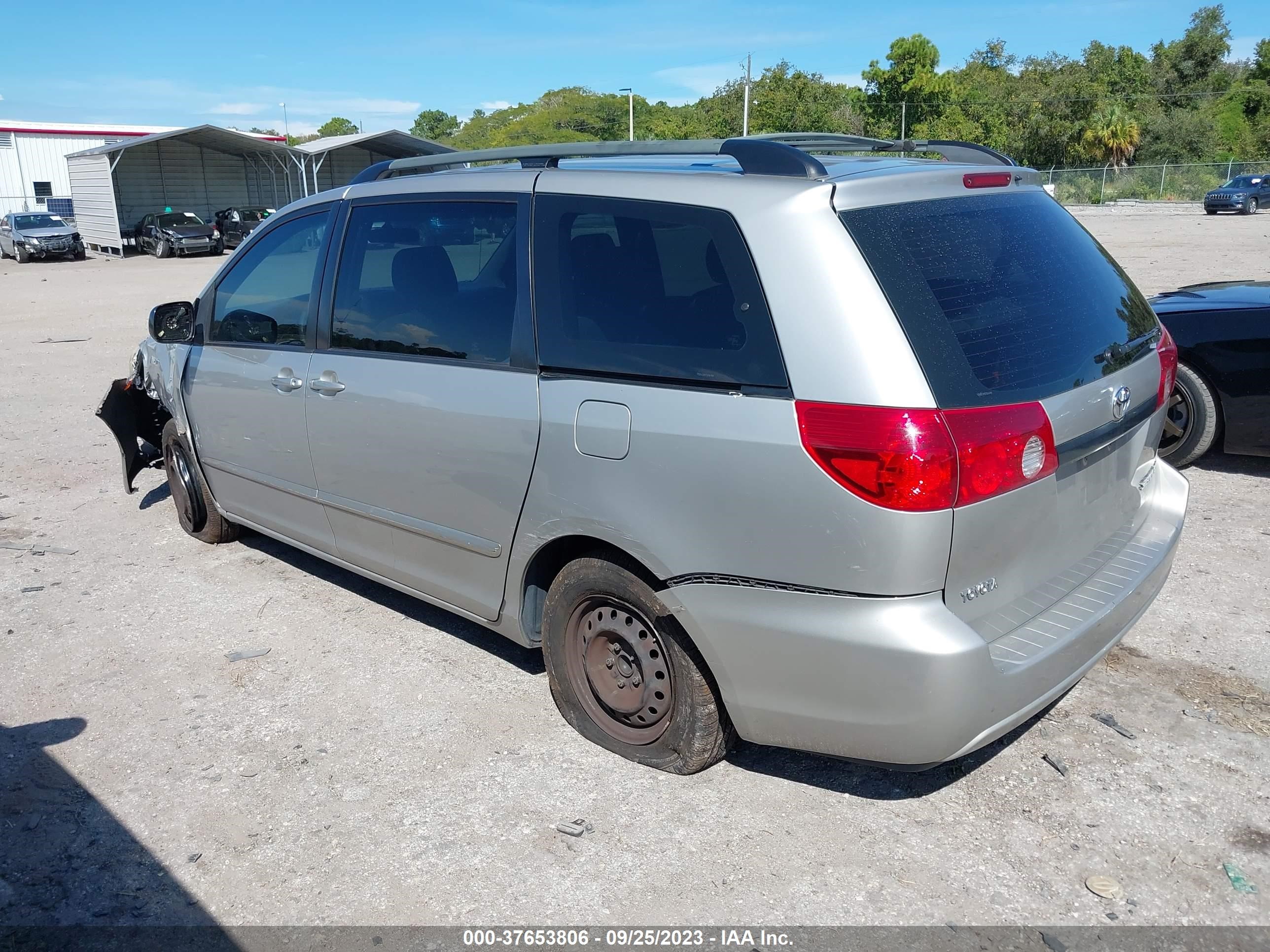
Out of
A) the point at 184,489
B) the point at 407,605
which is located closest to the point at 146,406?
the point at 184,489

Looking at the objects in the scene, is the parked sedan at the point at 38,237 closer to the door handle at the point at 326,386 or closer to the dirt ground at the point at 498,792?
the dirt ground at the point at 498,792

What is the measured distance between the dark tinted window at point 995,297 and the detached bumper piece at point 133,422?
15.5 feet

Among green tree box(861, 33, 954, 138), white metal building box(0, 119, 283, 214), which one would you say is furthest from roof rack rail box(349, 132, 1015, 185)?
green tree box(861, 33, 954, 138)

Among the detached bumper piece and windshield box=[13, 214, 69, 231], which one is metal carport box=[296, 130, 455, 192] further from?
the detached bumper piece

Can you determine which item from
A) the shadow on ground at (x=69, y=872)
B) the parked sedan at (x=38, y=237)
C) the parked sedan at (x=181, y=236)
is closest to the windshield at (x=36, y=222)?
the parked sedan at (x=38, y=237)

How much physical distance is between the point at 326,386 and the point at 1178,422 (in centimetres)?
508

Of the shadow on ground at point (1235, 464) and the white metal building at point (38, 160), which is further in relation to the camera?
the white metal building at point (38, 160)

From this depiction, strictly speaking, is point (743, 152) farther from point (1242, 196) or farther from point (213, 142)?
point (213, 142)

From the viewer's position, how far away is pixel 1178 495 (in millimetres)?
3682

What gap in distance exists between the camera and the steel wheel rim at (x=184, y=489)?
5551 mm

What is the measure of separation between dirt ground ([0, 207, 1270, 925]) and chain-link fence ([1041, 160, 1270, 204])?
4862 cm

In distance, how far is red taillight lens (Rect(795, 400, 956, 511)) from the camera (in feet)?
8.16

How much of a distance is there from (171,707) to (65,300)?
20.4m

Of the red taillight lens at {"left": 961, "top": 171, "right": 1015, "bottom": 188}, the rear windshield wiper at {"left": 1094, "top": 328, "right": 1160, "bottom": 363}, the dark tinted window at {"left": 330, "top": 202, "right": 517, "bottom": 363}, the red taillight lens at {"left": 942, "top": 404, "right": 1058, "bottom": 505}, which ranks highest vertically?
the red taillight lens at {"left": 961, "top": 171, "right": 1015, "bottom": 188}
